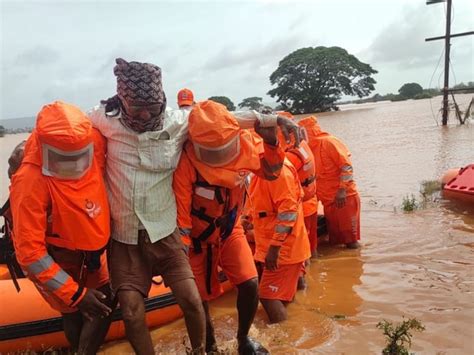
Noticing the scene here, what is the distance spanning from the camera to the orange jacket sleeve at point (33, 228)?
2.70 metres

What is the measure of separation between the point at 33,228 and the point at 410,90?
69601mm

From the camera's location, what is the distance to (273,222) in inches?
178

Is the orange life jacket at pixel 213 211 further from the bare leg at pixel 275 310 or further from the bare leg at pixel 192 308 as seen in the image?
the bare leg at pixel 275 310

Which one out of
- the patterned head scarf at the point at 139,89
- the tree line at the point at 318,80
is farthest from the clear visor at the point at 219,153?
the tree line at the point at 318,80

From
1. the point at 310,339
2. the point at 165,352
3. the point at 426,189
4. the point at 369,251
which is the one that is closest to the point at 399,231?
the point at 369,251

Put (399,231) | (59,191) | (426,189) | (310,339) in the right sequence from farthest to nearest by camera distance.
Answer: (426,189)
(399,231)
(310,339)
(59,191)

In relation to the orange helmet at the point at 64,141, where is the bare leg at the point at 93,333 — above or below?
below

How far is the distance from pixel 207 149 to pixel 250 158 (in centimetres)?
32

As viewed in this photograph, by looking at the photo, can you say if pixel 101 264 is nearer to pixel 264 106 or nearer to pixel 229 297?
pixel 264 106

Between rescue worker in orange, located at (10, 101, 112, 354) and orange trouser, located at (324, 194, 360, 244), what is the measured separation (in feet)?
13.9

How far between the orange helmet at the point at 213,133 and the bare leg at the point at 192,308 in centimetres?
77

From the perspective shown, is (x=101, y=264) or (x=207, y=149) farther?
(x=101, y=264)

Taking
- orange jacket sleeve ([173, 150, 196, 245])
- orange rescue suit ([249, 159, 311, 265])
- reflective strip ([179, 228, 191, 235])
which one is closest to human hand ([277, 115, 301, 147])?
orange jacket sleeve ([173, 150, 196, 245])

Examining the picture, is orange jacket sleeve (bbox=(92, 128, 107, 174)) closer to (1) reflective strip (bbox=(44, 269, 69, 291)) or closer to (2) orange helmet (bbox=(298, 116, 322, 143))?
(1) reflective strip (bbox=(44, 269, 69, 291))
